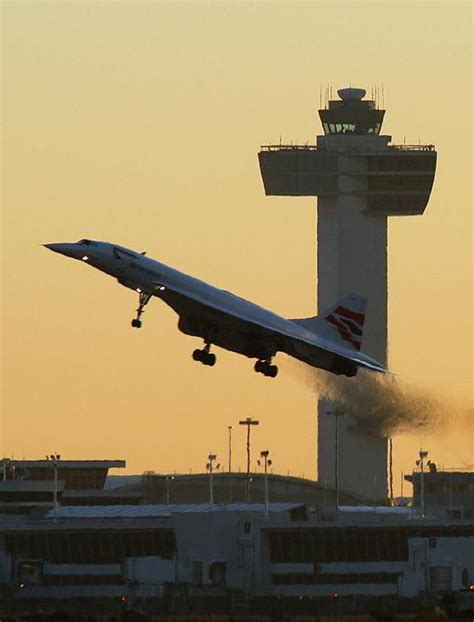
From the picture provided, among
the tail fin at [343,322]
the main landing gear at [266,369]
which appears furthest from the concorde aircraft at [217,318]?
the tail fin at [343,322]

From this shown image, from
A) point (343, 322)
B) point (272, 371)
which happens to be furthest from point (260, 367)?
point (343, 322)

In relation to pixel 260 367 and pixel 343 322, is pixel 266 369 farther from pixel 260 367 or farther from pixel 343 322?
pixel 343 322

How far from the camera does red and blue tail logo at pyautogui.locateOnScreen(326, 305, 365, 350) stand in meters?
167

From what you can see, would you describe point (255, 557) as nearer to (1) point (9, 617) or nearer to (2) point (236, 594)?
(2) point (236, 594)

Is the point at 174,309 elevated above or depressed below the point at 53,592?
above

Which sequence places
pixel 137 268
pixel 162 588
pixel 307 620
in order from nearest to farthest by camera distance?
pixel 137 268
pixel 307 620
pixel 162 588

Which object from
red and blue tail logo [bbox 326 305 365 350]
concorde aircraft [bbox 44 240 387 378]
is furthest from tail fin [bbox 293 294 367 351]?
concorde aircraft [bbox 44 240 387 378]

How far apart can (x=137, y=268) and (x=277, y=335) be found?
9.76 m

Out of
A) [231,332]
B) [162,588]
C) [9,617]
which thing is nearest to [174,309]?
[231,332]

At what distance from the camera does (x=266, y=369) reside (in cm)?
15938

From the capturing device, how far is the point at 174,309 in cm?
15875

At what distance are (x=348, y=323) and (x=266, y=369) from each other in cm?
1037

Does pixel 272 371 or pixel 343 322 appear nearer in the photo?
pixel 272 371

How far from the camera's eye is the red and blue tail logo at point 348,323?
549 ft
